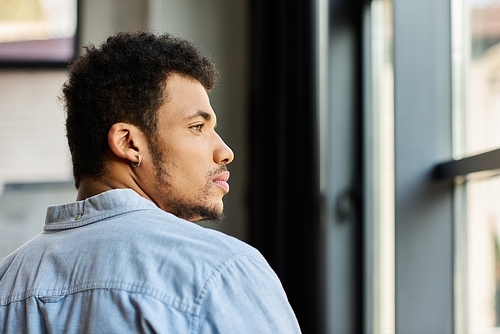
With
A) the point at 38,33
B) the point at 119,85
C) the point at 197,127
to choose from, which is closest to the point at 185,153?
the point at 197,127

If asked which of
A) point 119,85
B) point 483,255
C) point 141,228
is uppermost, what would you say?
point 119,85

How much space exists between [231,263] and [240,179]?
2.25 meters

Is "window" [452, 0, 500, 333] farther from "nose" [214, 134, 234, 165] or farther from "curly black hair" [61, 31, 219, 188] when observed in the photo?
"curly black hair" [61, 31, 219, 188]

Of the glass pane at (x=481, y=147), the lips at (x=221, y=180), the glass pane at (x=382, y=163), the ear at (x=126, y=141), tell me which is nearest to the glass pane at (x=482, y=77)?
the glass pane at (x=481, y=147)

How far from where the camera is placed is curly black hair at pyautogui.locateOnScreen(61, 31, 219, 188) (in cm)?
113

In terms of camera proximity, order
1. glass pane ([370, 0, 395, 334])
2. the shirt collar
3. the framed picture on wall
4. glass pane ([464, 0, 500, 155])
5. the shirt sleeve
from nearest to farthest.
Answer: the shirt sleeve, the shirt collar, glass pane ([464, 0, 500, 155]), glass pane ([370, 0, 395, 334]), the framed picture on wall

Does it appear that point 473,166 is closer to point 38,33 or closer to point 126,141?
point 126,141

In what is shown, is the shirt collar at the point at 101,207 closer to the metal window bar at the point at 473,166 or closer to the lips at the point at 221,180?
the lips at the point at 221,180

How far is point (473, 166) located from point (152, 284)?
0.84 metres

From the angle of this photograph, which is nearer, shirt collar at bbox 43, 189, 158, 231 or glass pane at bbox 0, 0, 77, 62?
shirt collar at bbox 43, 189, 158, 231

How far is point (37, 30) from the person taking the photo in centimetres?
347

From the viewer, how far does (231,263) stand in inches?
33.9

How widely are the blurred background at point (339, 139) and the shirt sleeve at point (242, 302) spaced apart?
667 mm

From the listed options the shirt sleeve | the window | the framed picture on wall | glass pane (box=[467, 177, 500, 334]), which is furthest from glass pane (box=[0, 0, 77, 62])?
the shirt sleeve
